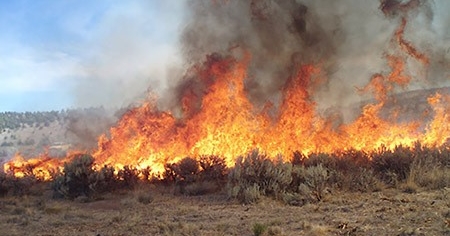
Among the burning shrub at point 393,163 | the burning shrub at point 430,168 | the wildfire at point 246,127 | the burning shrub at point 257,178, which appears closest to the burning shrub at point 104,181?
the wildfire at point 246,127

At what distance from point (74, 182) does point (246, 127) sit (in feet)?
Result: 22.2

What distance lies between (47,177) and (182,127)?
6.01 m

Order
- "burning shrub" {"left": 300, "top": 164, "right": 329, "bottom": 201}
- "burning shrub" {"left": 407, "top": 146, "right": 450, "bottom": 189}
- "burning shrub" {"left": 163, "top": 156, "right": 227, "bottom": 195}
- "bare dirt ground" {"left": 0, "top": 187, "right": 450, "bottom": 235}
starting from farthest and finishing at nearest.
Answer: "burning shrub" {"left": 163, "top": 156, "right": 227, "bottom": 195}
"burning shrub" {"left": 407, "top": 146, "right": 450, "bottom": 189}
"burning shrub" {"left": 300, "top": 164, "right": 329, "bottom": 201}
"bare dirt ground" {"left": 0, "top": 187, "right": 450, "bottom": 235}

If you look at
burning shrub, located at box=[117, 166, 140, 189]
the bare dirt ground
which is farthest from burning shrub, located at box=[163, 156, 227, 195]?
the bare dirt ground

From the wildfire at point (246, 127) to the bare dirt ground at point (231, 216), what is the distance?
179 inches

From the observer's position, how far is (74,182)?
1463 centimetres

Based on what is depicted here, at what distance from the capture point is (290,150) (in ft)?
56.4

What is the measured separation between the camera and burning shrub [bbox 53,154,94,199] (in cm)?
1434

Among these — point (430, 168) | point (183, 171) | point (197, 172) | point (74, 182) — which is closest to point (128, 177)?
point (74, 182)

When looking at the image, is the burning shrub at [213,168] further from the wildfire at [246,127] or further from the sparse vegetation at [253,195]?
the wildfire at [246,127]

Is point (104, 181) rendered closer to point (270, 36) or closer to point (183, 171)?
point (183, 171)

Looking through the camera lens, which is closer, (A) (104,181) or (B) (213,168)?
(A) (104,181)

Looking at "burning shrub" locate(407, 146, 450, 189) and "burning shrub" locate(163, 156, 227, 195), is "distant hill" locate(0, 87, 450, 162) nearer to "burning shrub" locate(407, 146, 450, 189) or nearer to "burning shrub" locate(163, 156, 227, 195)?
"burning shrub" locate(407, 146, 450, 189)

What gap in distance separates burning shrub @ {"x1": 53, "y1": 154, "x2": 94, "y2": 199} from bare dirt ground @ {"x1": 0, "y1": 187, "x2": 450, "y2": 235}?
1114 mm
